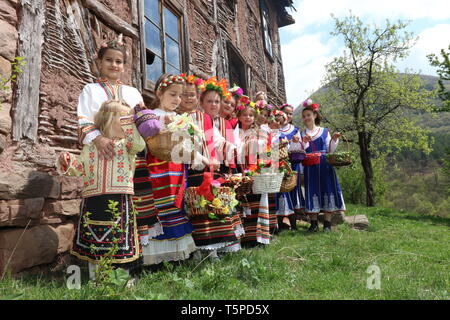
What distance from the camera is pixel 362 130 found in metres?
14.6

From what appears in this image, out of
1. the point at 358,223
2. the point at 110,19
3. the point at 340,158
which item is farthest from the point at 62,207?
the point at 358,223

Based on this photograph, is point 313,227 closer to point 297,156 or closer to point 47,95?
point 297,156

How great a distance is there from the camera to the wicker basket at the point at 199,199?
299cm

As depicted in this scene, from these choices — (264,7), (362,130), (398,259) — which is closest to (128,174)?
(398,259)

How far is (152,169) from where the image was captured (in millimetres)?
2988

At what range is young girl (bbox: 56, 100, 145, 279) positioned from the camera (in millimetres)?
2400

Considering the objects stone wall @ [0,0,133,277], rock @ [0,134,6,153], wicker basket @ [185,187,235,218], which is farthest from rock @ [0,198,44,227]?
wicker basket @ [185,187,235,218]

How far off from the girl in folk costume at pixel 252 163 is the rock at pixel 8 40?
2.33m

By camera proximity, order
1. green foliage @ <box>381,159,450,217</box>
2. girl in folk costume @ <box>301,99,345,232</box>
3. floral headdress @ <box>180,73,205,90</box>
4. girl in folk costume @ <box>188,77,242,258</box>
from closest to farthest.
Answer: girl in folk costume @ <box>188,77,242,258</box>, floral headdress @ <box>180,73,205,90</box>, girl in folk costume @ <box>301,99,345,232</box>, green foliage @ <box>381,159,450,217</box>

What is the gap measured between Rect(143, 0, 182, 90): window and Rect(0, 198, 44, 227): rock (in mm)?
2405

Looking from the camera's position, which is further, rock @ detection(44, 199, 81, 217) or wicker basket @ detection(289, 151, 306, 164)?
wicker basket @ detection(289, 151, 306, 164)

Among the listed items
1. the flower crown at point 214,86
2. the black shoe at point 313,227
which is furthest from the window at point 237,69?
the flower crown at point 214,86

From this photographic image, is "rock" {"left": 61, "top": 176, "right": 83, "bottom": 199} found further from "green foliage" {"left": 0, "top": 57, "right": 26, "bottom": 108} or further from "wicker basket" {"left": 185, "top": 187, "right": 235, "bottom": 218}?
"wicker basket" {"left": 185, "top": 187, "right": 235, "bottom": 218}
